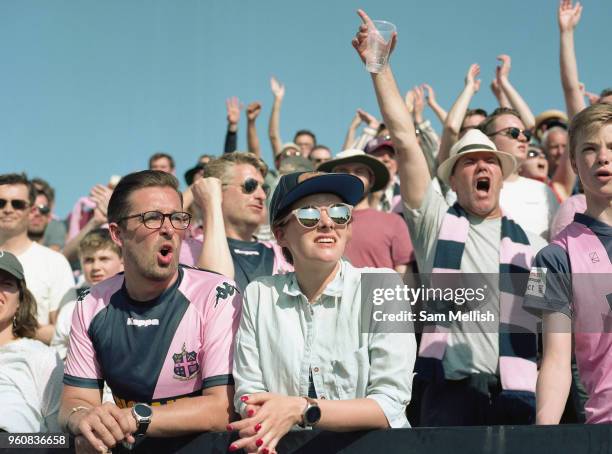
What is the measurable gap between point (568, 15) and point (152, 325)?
160 inches

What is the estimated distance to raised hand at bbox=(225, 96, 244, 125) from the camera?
27.7 feet

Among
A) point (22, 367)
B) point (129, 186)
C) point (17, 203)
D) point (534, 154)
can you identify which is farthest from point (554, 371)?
point (17, 203)

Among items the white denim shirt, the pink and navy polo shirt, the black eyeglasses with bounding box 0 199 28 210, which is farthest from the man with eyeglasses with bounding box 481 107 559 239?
the black eyeglasses with bounding box 0 199 28 210

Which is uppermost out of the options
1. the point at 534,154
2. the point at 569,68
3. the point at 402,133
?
the point at 569,68

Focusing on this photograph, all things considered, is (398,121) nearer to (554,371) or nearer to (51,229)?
(554,371)

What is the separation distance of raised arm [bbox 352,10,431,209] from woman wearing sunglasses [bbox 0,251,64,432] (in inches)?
83.1

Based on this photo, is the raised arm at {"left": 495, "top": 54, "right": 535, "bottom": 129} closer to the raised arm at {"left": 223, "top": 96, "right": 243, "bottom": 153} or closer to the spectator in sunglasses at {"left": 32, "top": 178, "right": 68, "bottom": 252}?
the raised arm at {"left": 223, "top": 96, "right": 243, "bottom": 153}

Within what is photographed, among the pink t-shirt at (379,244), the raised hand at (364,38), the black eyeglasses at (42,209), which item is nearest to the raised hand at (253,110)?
the black eyeglasses at (42,209)

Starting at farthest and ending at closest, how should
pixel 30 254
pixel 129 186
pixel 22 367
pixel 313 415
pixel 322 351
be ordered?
pixel 30 254 → pixel 22 367 → pixel 129 186 → pixel 322 351 → pixel 313 415

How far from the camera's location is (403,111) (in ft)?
14.1

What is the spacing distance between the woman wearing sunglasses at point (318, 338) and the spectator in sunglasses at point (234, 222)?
53.7 inches

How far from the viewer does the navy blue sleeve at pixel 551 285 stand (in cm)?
311

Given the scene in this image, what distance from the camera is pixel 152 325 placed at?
328 centimetres

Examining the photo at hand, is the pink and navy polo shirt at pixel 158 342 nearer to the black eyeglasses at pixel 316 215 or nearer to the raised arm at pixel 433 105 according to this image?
the black eyeglasses at pixel 316 215
